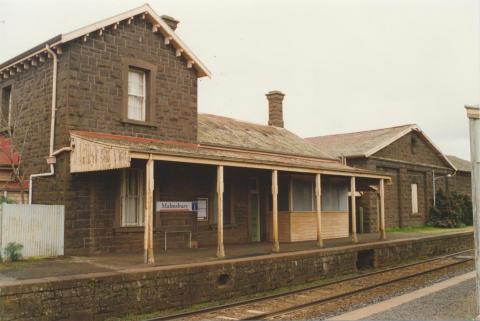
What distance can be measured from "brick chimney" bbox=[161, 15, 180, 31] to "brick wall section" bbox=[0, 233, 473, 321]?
8337 mm

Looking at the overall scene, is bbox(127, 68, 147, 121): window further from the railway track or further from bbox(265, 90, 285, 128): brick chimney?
bbox(265, 90, 285, 128): brick chimney

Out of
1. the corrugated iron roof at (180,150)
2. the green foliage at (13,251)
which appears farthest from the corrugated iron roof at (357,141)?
the green foliage at (13,251)

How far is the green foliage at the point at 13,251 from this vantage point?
1134cm

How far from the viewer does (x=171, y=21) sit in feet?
54.4

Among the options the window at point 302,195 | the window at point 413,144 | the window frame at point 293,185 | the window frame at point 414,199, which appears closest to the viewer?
the window frame at point 293,185

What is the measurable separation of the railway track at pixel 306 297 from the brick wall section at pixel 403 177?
769cm

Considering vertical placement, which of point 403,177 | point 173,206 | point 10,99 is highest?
point 10,99

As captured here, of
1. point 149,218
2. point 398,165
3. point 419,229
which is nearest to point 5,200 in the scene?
point 149,218

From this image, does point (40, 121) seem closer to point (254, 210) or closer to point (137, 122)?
point (137, 122)

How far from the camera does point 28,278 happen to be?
8.95 metres

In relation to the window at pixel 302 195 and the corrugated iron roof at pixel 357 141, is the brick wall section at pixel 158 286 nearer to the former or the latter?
the window at pixel 302 195

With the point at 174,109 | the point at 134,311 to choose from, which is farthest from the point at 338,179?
the point at 134,311

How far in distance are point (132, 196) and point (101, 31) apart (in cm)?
455

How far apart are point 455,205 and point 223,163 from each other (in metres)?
21.5
